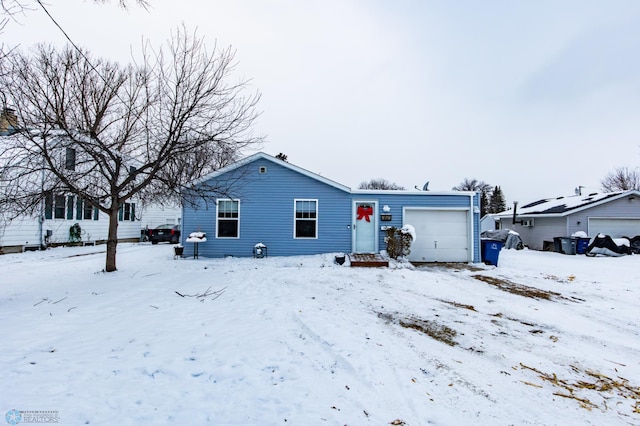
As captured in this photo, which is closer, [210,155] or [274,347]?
[274,347]

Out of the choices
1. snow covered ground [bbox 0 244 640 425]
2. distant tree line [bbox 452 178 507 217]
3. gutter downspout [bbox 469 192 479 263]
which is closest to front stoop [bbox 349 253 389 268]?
snow covered ground [bbox 0 244 640 425]

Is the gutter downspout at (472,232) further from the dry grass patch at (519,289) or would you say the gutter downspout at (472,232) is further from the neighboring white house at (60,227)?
the neighboring white house at (60,227)

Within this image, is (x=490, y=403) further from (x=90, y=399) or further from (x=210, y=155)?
(x=210, y=155)

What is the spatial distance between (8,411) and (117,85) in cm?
800

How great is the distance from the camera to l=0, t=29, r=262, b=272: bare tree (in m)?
6.57

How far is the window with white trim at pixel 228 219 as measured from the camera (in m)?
11.6

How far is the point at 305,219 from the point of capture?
460 inches

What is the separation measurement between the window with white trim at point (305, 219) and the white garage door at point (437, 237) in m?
3.59

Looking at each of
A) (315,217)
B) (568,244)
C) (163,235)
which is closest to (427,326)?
(315,217)

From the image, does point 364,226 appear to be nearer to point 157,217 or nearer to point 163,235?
point 163,235

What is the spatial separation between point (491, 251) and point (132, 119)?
41.0 feet

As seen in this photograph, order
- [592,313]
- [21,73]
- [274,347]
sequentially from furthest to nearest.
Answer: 1. [21,73]
2. [592,313]
3. [274,347]

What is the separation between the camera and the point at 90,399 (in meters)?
2.47

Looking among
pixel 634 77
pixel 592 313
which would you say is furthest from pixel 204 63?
pixel 634 77
